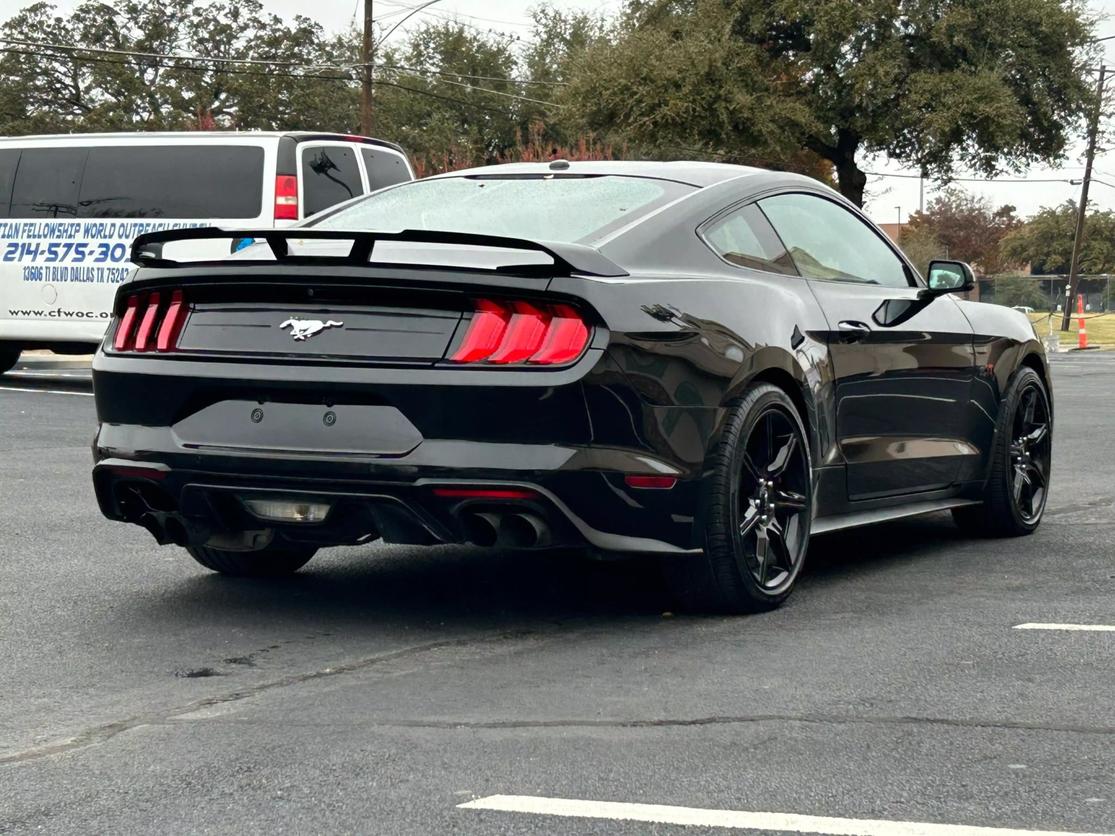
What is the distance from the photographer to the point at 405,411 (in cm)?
495

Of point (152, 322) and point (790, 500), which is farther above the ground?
point (152, 322)

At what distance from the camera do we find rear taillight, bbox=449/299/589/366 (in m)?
4.89

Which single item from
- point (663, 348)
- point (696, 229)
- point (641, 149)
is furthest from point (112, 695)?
point (641, 149)

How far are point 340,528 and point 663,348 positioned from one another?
1071 mm

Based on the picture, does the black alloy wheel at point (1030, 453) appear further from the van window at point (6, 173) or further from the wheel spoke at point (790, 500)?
the van window at point (6, 173)

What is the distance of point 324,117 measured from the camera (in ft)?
226

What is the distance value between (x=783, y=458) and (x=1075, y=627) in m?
1.03

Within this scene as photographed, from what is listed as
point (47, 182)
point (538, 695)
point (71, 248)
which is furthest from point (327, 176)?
point (538, 695)

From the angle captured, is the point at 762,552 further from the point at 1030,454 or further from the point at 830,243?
the point at 1030,454

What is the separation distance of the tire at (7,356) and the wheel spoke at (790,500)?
13.1 meters

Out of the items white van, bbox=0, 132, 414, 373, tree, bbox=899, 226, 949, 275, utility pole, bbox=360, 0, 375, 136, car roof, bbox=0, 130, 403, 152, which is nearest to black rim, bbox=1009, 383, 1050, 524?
car roof, bbox=0, 130, 403, 152

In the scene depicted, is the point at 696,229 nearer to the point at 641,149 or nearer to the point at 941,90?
the point at 941,90

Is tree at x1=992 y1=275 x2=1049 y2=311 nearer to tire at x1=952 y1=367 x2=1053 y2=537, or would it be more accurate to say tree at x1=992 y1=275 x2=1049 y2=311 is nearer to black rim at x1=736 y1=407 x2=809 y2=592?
tire at x1=952 y1=367 x2=1053 y2=537

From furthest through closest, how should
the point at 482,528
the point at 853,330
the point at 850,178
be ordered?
1. the point at 850,178
2. the point at 853,330
3. the point at 482,528
